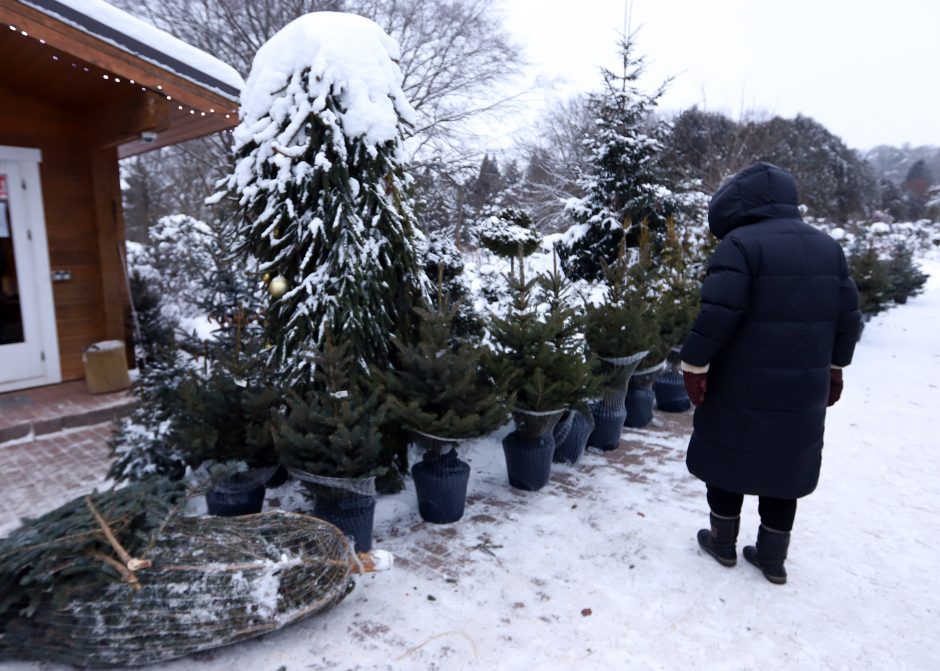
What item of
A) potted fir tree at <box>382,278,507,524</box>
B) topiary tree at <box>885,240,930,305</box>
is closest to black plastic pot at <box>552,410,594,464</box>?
potted fir tree at <box>382,278,507,524</box>

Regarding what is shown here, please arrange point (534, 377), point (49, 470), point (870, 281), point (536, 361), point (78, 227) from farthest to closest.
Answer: point (870, 281) < point (78, 227) < point (49, 470) < point (536, 361) < point (534, 377)

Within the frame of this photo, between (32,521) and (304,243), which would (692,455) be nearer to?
(304,243)

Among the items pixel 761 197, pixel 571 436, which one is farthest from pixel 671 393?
pixel 761 197

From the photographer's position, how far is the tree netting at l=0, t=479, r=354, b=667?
2.16 meters

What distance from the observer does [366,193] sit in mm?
3752

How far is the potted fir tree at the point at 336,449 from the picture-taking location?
2982 millimetres

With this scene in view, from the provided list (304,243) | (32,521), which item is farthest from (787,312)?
(32,521)

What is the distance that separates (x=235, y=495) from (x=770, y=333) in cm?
294

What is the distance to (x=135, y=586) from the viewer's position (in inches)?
86.6

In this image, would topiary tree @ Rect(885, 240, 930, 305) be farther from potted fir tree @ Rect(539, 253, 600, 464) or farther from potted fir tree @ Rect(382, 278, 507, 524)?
potted fir tree @ Rect(382, 278, 507, 524)

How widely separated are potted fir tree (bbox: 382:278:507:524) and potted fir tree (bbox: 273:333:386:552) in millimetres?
278

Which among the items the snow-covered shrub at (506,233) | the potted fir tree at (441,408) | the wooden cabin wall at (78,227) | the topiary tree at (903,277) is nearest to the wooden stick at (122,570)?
the potted fir tree at (441,408)

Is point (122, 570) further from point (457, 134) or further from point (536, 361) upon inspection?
point (457, 134)

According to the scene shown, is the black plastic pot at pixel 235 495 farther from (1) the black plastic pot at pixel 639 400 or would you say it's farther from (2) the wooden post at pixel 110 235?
(2) the wooden post at pixel 110 235
